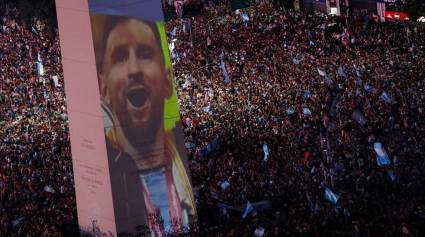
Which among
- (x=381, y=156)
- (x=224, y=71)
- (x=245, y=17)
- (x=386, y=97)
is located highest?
Answer: (x=245, y=17)

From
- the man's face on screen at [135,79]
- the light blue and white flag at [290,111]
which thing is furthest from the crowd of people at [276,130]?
the man's face on screen at [135,79]

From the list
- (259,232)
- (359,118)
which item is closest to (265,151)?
(359,118)

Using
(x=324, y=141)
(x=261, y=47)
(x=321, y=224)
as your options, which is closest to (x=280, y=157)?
(x=324, y=141)

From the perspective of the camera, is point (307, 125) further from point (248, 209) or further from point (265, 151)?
point (248, 209)

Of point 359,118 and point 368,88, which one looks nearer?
point 359,118

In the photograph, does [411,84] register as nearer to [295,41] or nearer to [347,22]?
[295,41]

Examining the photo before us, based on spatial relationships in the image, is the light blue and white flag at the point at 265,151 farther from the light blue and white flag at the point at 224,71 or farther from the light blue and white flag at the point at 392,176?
the light blue and white flag at the point at 224,71
